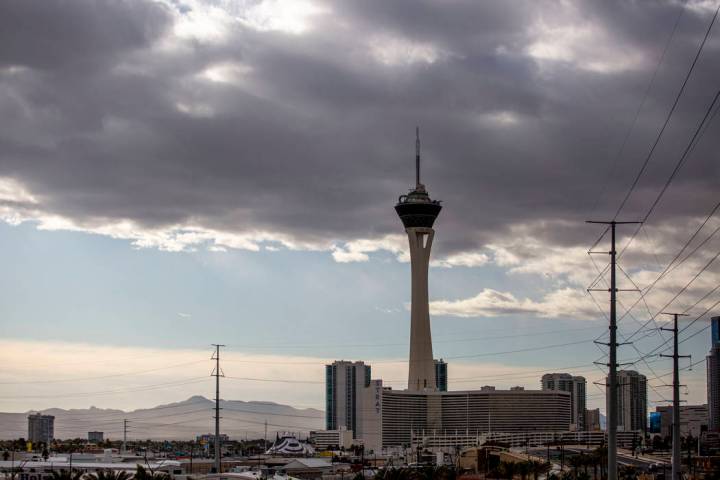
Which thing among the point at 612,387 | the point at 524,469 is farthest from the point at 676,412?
the point at 524,469

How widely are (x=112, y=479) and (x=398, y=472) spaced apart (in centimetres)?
2344

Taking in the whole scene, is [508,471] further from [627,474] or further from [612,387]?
[612,387]

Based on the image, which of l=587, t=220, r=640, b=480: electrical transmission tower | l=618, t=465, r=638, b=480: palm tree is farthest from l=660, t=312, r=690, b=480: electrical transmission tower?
l=618, t=465, r=638, b=480: palm tree

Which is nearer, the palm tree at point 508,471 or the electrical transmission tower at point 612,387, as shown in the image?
the electrical transmission tower at point 612,387

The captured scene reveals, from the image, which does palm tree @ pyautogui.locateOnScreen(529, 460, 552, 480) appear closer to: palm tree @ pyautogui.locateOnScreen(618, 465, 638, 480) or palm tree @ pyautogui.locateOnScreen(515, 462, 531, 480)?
palm tree @ pyautogui.locateOnScreen(515, 462, 531, 480)

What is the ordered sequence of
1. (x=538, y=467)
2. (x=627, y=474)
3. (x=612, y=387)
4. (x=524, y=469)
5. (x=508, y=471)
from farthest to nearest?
(x=508, y=471), (x=538, y=467), (x=524, y=469), (x=627, y=474), (x=612, y=387)

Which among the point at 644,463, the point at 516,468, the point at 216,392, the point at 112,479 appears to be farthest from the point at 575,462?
the point at 112,479

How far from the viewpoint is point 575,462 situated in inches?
5851

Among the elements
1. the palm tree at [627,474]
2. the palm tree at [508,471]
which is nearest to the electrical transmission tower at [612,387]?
the palm tree at [627,474]

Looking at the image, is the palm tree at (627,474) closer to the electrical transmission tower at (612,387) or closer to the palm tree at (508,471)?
the palm tree at (508,471)

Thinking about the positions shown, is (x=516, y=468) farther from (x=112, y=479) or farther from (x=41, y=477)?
(x=112, y=479)

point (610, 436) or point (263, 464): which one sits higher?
point (610, 436)

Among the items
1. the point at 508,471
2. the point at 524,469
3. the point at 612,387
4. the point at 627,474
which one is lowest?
the point at 508,471

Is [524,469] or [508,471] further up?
[524,469]
